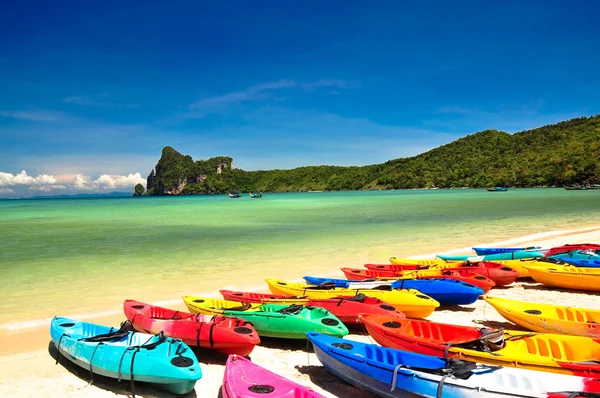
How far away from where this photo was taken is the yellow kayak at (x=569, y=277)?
376 inches

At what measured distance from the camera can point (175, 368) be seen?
4766 millimetres

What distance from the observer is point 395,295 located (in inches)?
299

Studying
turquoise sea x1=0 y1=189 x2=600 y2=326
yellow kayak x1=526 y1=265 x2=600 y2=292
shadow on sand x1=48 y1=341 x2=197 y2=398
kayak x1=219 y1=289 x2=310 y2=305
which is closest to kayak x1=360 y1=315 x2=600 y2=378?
kayak x1=219 y1=289 x2=310 y2=305

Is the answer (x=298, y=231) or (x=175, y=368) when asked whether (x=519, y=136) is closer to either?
(x=298, y=231)

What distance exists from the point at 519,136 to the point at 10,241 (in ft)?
457

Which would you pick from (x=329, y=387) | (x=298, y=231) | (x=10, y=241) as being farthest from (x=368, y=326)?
(x=10, y=241)

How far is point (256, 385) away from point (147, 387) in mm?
1869

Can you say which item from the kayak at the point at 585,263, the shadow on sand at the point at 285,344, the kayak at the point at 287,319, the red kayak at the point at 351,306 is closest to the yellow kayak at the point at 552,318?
the red kayak at the point at 351,306

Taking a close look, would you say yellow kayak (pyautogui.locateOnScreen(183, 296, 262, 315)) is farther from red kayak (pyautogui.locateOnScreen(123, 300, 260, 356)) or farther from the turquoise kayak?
the turquoise kayak

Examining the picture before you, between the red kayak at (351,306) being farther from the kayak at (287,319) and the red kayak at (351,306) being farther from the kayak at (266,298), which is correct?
the kayak at (287,319)

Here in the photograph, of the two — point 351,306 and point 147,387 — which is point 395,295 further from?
point 147,387

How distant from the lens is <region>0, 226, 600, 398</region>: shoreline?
5.29m

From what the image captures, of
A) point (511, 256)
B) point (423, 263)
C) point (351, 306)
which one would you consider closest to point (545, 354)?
point (351, 306)

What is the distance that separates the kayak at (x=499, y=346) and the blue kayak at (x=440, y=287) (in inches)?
Answer: 105
